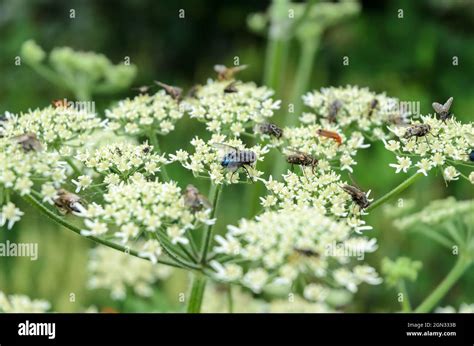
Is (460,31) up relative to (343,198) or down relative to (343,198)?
up

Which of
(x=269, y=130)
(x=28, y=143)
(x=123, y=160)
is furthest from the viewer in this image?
(x=269, y=130)

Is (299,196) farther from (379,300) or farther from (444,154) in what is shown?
(379,300)

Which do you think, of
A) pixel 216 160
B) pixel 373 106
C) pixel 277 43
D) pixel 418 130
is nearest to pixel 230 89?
pixel 216 160

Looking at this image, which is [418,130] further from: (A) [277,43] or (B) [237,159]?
(A) [277,43]

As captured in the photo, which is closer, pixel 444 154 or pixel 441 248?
pixel 444 154

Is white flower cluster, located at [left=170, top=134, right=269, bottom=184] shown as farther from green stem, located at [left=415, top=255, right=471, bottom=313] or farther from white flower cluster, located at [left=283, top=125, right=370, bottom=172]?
green stem, located at [left=415, top=255, right=471, bottom=313]
